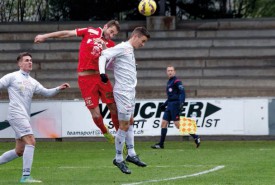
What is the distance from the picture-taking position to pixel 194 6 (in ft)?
133

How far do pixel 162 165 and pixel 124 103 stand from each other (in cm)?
364

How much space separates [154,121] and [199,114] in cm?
136

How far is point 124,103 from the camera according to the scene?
48.0ft

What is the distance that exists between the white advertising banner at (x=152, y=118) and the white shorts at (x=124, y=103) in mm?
12572

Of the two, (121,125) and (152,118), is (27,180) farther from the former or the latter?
(152,118)

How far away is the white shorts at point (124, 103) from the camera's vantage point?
1459 cm

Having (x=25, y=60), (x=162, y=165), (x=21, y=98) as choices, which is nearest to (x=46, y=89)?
(x=21, y=98)

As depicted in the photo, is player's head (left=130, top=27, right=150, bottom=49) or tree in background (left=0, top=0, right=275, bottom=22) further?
tree in background (left=0, top=0, right=275, bottom=22)

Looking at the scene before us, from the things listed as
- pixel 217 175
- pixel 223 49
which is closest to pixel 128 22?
pixel 223 49

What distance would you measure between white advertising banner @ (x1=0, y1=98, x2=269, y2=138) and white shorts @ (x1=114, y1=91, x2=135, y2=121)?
41.2ft

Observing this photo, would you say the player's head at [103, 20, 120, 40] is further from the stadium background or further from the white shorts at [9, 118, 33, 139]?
the stadium background

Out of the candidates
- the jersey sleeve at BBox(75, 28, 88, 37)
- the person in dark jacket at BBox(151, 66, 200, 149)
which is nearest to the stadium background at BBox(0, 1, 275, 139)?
the person in dark jacket at BBox(151, 66, 200, 149)

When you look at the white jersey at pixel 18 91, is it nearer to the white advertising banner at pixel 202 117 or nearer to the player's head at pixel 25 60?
the player's head at pixel 25 60

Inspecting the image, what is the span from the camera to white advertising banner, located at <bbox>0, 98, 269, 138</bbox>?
27.5 m
